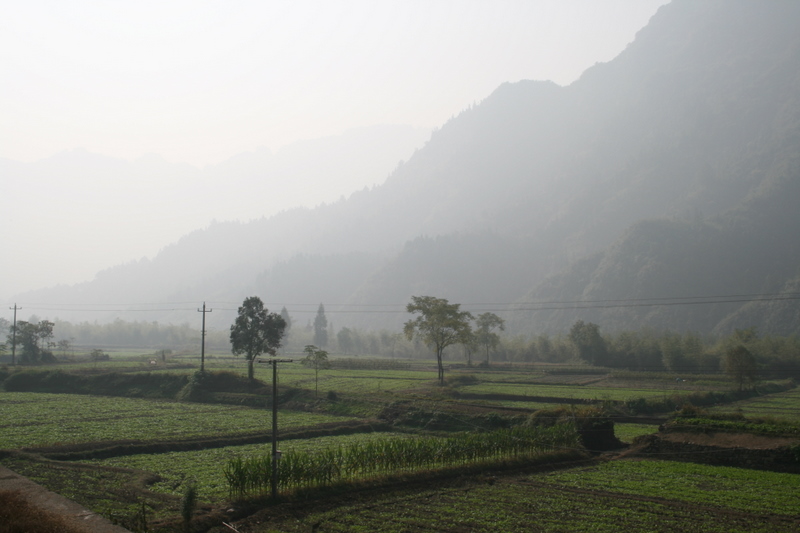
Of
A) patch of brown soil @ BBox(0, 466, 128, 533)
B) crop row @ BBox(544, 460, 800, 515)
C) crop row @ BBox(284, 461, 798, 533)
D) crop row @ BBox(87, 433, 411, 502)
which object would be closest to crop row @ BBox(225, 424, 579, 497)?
crop row @ BBox(87, 433, 411, 502)

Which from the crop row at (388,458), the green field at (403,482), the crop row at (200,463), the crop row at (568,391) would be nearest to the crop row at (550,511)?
the green field at (403,482)

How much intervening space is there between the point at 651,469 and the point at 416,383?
40171 mm

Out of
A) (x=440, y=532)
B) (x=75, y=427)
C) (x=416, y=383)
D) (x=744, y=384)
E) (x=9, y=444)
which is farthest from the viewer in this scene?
(x=416, y=383)

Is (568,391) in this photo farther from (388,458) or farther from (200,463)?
(200,463)

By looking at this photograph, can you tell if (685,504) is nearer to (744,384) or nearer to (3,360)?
(744,384)

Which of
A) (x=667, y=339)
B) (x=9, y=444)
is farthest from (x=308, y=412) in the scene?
(x=667, y=339)

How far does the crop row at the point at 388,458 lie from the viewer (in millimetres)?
21875

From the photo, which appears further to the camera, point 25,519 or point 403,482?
point 403,482

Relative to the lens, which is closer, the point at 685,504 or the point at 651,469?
the point at 685,504

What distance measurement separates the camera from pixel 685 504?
2138cm

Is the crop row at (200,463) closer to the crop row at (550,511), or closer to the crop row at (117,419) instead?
the crop row at (117,419)

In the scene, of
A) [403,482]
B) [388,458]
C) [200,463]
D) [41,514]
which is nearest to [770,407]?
[403,482]

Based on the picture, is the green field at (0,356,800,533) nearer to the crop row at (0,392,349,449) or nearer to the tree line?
the crop row at (0,392,349,449)

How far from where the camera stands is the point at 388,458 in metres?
26.1
